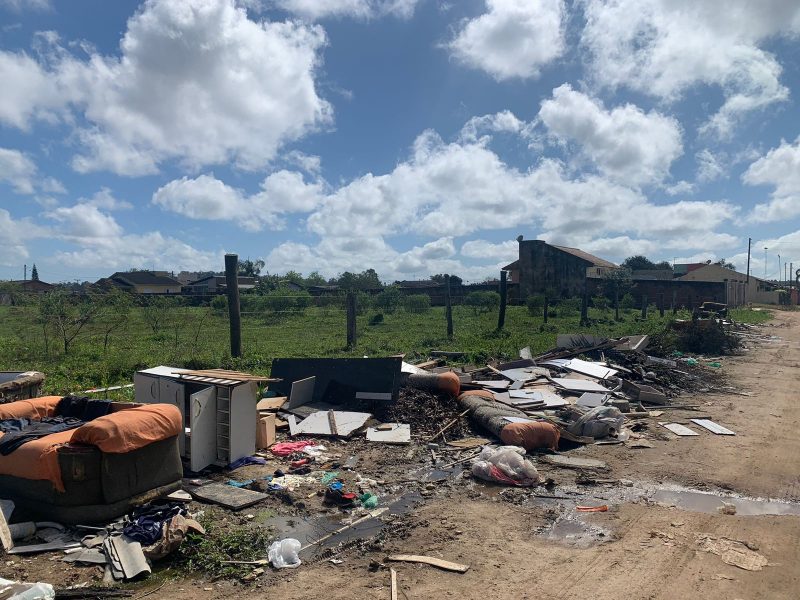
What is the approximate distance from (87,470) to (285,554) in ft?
6.18

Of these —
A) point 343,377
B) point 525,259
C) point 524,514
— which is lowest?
point 524,514

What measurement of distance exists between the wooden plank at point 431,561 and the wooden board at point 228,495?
1.69 meters

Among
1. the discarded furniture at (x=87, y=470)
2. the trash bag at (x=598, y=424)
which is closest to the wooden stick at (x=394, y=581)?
the discarded furniture at (x=87, y=470)

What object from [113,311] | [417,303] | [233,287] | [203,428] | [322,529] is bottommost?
[322,529]

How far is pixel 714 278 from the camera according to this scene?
58.8 metres

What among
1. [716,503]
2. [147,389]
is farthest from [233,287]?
[716,503]

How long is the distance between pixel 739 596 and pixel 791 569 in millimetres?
709

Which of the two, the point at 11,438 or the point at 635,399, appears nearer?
the point at 11,438

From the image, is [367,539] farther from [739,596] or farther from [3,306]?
[3,306]

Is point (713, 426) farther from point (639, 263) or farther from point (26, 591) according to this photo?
point (639, 263)

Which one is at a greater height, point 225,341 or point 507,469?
point 225,341

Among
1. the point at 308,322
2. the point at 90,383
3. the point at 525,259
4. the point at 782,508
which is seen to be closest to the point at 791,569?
the point at 782,508

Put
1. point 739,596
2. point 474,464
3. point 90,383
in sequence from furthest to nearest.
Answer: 1. point 90,383
2. point 474,464
3. point 739,596

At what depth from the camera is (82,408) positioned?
639cm
